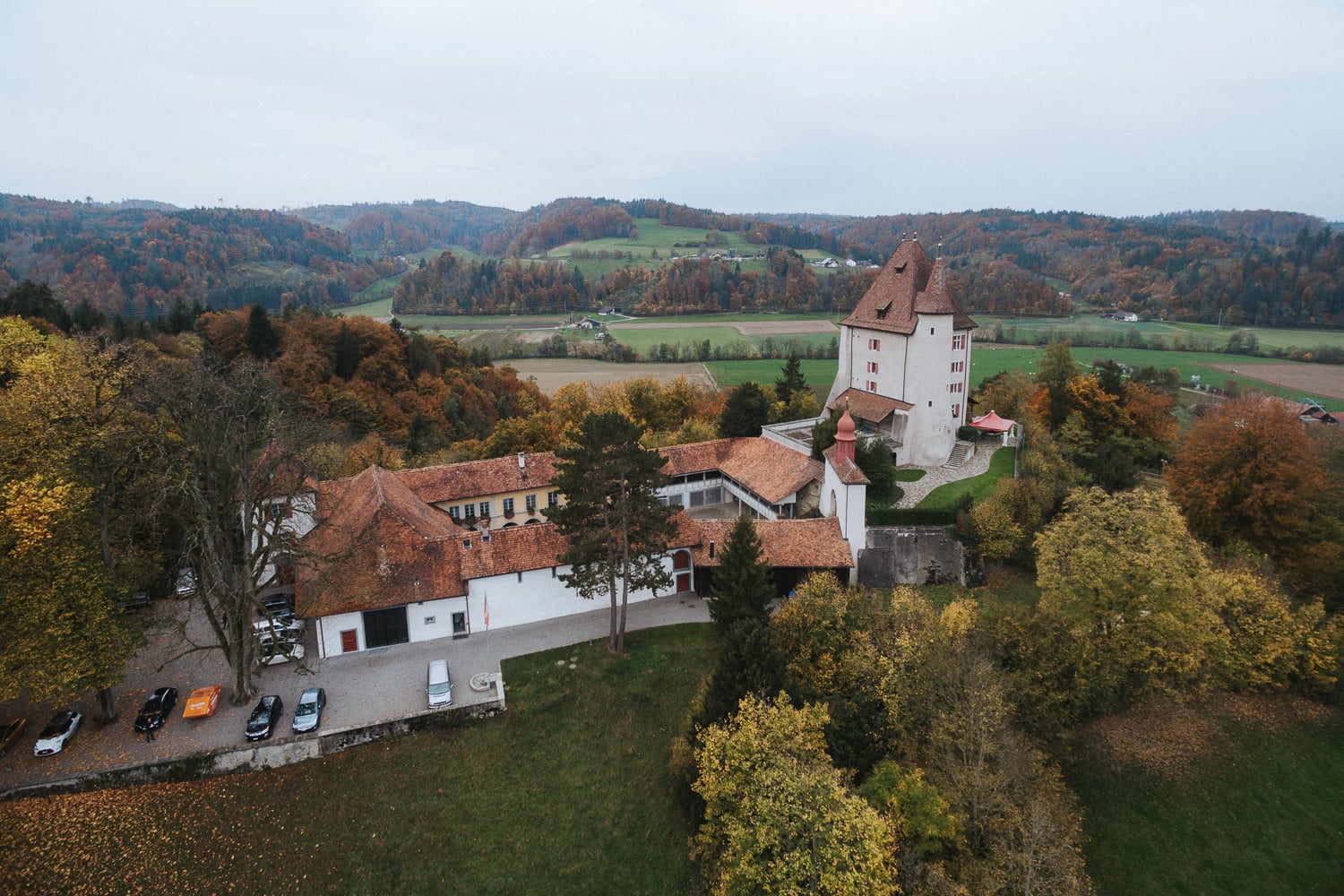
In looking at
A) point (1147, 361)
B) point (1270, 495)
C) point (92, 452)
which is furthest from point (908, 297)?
point (1147, 361)

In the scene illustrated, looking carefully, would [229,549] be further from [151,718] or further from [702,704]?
[702,704]

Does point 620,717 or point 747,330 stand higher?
point 747,330

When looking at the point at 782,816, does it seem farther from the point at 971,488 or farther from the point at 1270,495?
the point at 1270,495

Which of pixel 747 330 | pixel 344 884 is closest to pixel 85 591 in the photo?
pixel 344 884

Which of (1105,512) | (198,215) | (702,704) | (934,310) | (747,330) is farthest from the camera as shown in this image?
(198,215)

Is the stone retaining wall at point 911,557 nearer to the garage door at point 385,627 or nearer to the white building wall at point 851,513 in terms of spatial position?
the white building wall at point 851,513

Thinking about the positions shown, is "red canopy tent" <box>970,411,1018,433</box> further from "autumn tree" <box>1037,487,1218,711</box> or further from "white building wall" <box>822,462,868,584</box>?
"autumn tree" <box>1037,487,1218,711</box>
